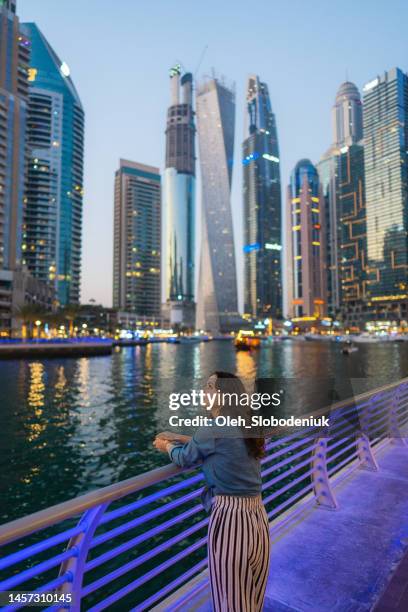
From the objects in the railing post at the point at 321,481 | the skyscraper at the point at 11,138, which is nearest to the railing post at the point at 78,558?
the railing post at the point at 321,481

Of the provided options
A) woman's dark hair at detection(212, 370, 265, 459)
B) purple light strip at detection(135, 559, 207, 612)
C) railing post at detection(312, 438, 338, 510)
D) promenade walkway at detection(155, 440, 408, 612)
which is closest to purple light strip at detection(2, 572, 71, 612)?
purple light strip at detection(135, 559, 207, 612)

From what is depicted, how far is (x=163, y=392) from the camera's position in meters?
29.2

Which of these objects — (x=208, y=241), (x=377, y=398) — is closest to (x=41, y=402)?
(x=377, y=398)

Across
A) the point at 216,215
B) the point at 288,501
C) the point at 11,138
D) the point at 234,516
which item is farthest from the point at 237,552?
the point at 216,215

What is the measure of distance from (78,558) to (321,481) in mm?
3715

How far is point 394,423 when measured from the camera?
8.23 metres

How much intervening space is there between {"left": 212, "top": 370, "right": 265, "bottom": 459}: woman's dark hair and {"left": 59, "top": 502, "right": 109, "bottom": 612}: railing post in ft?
3.16

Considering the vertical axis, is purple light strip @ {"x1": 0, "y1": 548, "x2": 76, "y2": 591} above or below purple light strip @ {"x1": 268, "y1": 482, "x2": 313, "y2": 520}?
above

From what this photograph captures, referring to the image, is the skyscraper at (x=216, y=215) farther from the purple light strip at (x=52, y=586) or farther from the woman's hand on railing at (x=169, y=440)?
the purple light strip at (x=52, y=586)

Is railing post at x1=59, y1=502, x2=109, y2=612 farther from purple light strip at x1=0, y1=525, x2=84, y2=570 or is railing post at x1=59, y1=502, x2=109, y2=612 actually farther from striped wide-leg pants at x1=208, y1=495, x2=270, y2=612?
striped wide-leg pants at x1=208, y1=495, x2=270, y2=612

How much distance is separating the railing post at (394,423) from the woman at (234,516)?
6.32 metres

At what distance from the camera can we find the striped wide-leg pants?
7.88ft

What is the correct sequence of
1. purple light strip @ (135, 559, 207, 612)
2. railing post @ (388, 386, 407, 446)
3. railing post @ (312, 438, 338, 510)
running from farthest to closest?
railing post @ (388, 386, 407, 446)
railing post @ (312, 438, 338, 510)
purple light strip @ (135, 559, 207, 612)

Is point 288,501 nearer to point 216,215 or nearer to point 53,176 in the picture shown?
point 53,176
